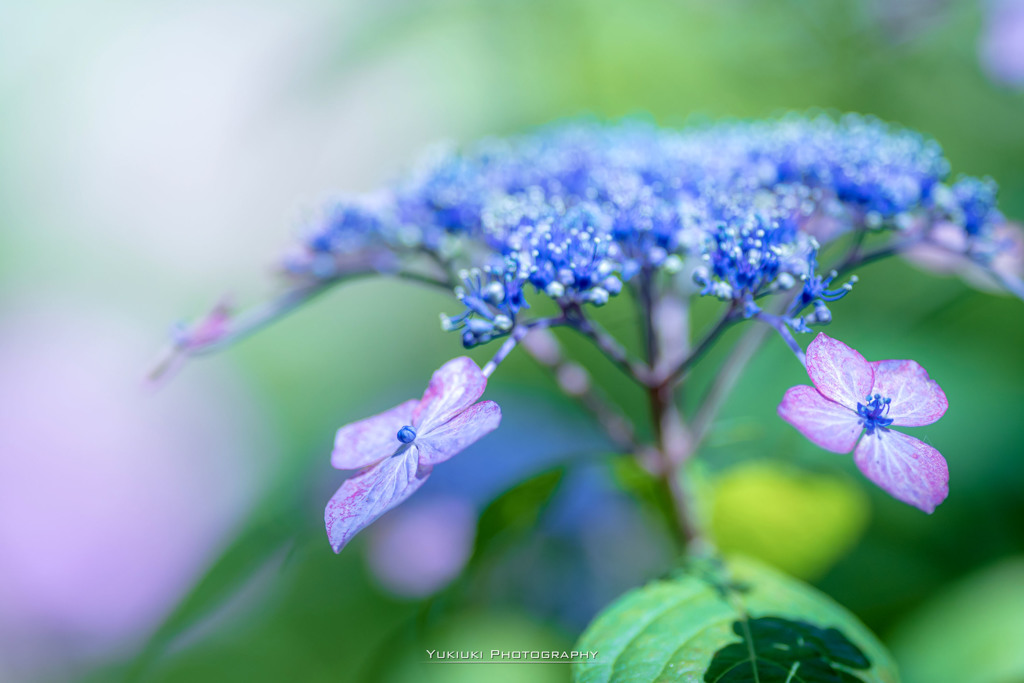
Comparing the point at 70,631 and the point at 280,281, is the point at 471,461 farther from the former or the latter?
the point at 70,631

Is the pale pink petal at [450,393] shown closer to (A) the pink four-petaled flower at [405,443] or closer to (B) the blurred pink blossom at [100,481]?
(A) the pink four-petaled flower at [405,443]

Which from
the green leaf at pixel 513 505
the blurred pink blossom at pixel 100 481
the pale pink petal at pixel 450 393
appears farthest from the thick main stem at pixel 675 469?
the blurred pink blossom at pixel 100 481

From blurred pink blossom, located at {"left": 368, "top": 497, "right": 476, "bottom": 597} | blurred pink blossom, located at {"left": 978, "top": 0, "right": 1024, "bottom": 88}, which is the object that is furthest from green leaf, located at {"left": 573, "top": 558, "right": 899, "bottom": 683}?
blurred pink blossom, located at {"left": 978, "top": 0, "right": 1024, "bottom": 88}

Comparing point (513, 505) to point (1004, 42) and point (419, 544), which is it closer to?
point (419, 544)

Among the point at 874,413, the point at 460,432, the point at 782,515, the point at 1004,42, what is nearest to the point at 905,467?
the point at 874,413

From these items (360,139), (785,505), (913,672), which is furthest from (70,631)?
(360,139)

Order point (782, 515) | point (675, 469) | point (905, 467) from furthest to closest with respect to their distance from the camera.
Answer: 1. point (782, 515)
2. point (675, 469)
3. point (905, 467)
